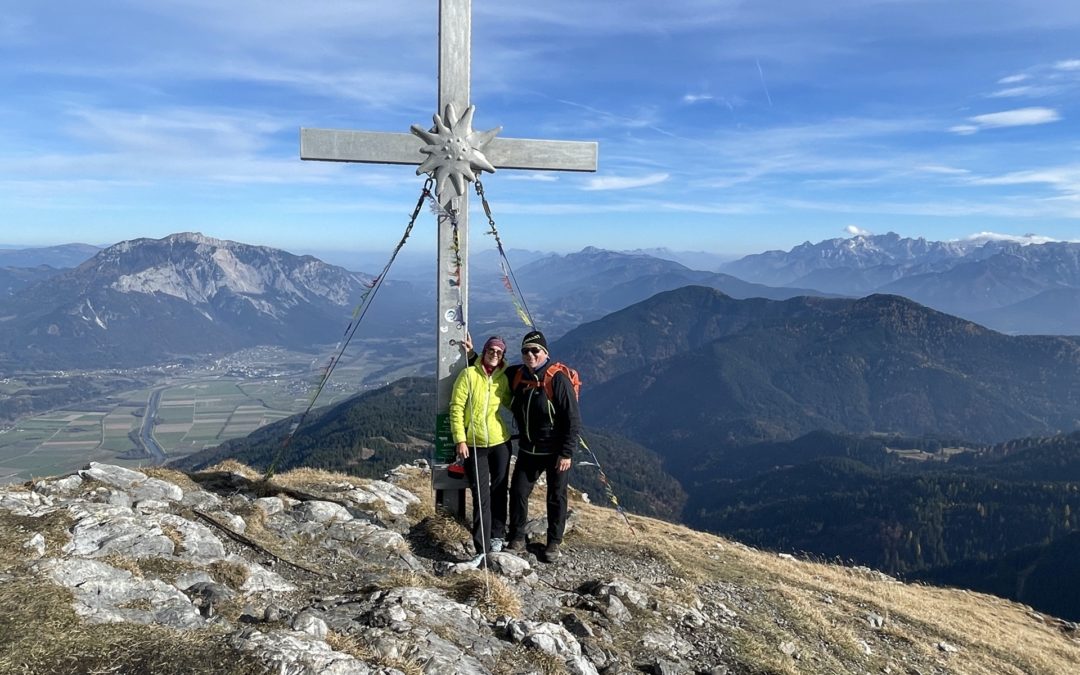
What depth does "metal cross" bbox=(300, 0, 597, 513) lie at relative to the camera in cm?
1083

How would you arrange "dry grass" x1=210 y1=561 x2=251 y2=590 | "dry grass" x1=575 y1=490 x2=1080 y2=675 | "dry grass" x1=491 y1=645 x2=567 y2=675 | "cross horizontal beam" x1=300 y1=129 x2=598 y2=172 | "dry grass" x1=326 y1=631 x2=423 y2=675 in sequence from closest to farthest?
"dry grass" x1=326 y1=631 x2=423 y2=675 < "dry grass" x1=491 y1=645 x2=567 y2=675 < "dry grass" x1=210 y1=561 x2=251 y2=590 < "dry grass" x1=575 y1=490 x2=1080 y2=675 < "cross horizontal beam" x1=300 y1=129 x2=598 y2=172

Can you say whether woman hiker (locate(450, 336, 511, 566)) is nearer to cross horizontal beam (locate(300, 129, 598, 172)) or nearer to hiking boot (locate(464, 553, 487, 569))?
hiking boot (locate(464, 553, 487, 569))

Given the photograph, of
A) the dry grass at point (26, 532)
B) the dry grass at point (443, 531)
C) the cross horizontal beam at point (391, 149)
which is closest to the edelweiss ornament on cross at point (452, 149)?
the cross horizontal beam at point (391, 149)

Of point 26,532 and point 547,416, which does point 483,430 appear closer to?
point 547,416

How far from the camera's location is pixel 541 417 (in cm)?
1002

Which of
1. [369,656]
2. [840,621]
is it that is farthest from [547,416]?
[840,621]

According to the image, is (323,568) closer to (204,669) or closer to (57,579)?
(57,579)

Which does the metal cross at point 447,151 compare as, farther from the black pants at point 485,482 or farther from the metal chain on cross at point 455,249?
the black pants at point 485,482

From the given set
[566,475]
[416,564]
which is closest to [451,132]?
[566,475]

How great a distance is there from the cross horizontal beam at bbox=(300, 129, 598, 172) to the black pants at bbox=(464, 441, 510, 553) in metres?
5.21

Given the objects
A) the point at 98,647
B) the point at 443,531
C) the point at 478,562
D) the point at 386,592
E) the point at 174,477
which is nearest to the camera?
the point at 98,647

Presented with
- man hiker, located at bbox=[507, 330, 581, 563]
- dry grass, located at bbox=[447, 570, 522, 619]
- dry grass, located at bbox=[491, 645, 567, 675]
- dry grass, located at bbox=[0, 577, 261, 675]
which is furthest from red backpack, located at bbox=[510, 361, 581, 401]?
dry grass, located at bbox=[0, 577, 261, 675]

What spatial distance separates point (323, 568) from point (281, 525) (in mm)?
1922

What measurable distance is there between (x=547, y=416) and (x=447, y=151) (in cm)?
503
